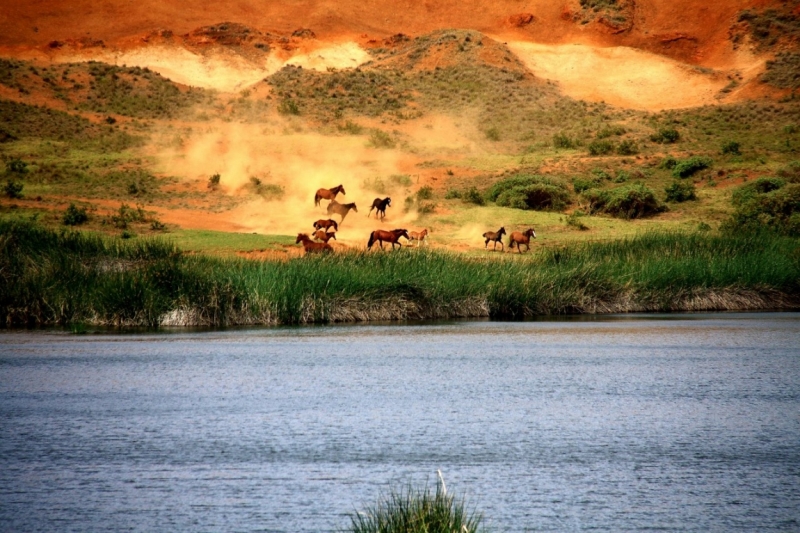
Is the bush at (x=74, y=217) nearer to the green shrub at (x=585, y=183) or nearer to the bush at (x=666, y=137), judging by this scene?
the green shrub at (x=585, y=183)

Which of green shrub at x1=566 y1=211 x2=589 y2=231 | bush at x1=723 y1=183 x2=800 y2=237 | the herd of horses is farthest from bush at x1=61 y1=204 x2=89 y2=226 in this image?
bush at x1=723 y1=183 x2=800 y2=237

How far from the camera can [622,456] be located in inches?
466

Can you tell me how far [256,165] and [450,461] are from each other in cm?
4330

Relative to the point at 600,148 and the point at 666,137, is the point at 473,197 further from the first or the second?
the point at 666,137

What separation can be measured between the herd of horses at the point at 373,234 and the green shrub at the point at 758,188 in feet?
42.2

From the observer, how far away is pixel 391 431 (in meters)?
13.1

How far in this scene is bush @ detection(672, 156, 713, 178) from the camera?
54.7m

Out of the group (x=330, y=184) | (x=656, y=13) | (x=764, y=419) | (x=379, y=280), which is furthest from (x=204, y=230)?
(x=656, y=13)

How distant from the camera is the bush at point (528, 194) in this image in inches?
1906

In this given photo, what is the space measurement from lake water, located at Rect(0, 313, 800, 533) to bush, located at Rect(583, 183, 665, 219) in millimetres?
24955

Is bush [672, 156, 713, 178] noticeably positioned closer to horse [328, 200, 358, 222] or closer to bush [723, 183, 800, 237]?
bush [723, 183, 800, 237]

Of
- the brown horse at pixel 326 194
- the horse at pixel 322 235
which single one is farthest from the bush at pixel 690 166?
the horse at pixel 322 235

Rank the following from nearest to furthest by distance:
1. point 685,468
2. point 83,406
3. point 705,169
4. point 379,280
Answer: point 685,468, point 83,406, point 379,280, point 705,169

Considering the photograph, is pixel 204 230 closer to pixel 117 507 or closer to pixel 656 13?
pixel 117 507
